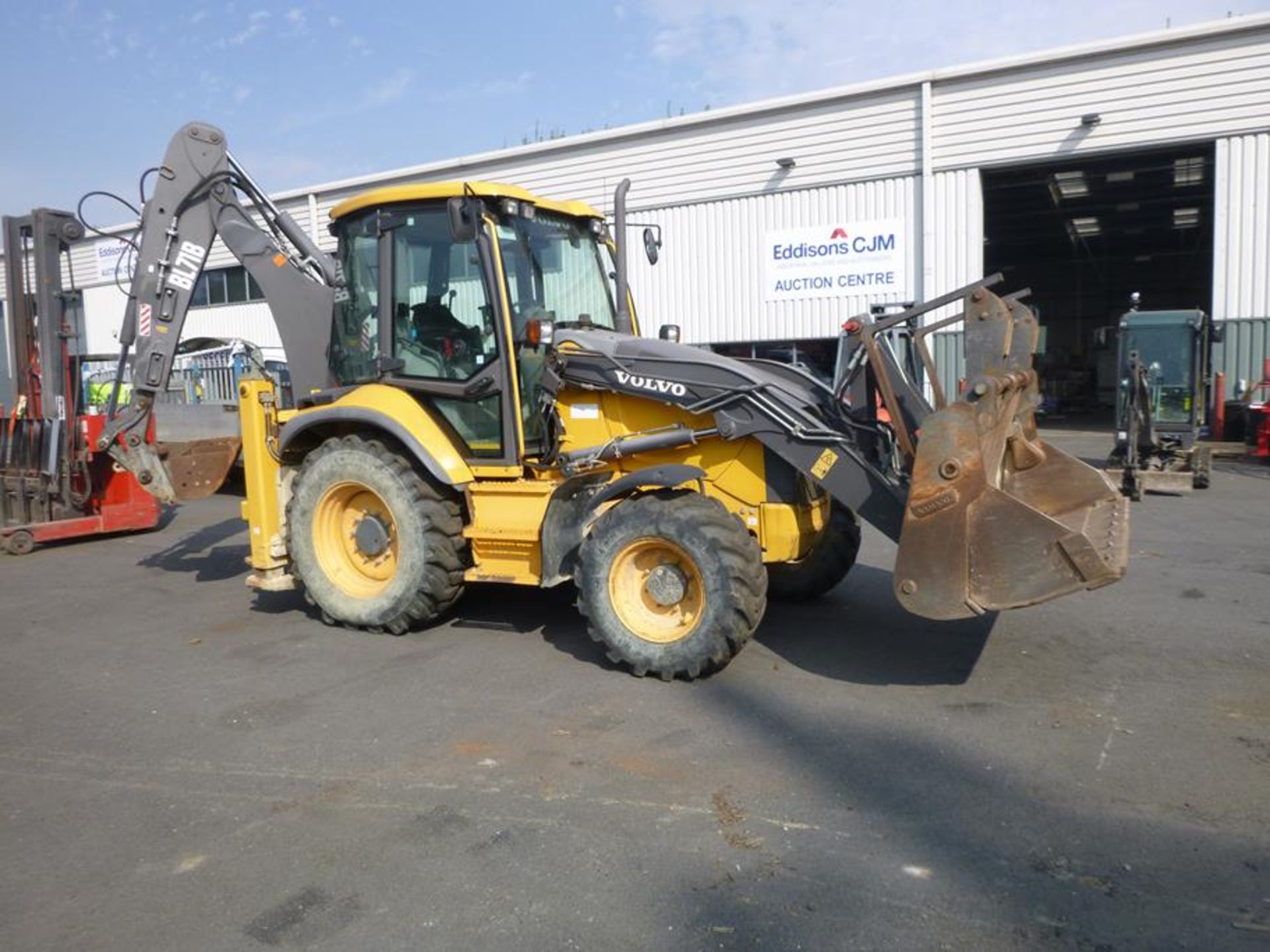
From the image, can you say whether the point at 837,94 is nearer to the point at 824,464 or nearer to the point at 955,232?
the point at 955,232

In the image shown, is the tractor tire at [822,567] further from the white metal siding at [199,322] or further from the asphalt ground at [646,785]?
the white metal siding at [199,322]

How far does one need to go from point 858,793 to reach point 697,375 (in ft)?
7.99

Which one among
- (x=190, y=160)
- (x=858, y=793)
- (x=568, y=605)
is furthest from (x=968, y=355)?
(x=190, y=160)

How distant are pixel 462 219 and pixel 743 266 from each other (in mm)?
14782

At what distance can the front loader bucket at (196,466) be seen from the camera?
874 cm

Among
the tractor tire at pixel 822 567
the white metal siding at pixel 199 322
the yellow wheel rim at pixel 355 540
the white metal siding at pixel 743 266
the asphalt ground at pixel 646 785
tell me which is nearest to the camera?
the asphalt ground at pixel 646 785

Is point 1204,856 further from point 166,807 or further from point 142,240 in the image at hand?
point 142,240

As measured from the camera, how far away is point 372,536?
6.36 metres

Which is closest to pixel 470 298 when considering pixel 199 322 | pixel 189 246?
pixel 189 246

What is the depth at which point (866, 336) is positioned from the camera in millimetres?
5023

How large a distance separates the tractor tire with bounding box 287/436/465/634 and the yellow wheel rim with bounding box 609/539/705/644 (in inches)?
49.8

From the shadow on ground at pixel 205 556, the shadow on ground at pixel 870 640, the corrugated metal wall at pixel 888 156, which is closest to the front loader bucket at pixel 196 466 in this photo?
the shadow on ground at pixel 205 556

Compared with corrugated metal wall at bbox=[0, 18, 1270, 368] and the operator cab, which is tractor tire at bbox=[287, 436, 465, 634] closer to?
the operator cab

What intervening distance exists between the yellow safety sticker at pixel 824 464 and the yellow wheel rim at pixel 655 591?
0.83 m
